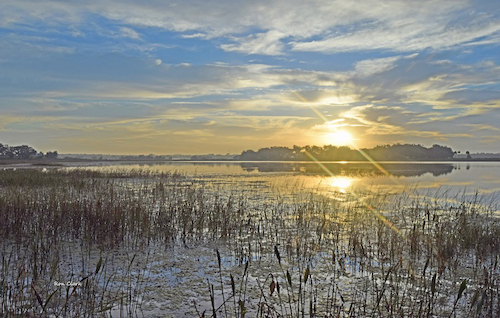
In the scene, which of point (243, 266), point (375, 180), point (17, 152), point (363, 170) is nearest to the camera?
point (243, 266)

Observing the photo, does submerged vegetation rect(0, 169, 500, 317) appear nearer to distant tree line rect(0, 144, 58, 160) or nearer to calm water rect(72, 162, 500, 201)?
calm water rect(72, 162, 500, 201)

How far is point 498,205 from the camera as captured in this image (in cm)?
1814

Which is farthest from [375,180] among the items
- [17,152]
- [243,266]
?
[17,152]

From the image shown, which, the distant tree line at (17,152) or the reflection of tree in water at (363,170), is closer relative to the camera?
the reflection of tree in water at (363,170)

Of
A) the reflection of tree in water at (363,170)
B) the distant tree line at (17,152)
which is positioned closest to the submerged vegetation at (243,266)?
the reflection of tree in water at (363,170)

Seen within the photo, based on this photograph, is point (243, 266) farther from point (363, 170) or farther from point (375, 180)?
point (363, 170)

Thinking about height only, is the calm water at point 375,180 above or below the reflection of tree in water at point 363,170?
below

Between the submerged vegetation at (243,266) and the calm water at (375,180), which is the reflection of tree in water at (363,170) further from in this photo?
the submerged vegetation at (243,266)

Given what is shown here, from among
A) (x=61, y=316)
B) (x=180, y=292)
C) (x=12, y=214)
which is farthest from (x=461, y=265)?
(x=12, y=214)

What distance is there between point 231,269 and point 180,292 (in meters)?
1.65

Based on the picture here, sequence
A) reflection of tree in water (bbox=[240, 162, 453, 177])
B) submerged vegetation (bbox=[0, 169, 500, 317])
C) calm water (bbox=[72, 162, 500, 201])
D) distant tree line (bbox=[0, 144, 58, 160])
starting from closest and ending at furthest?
1. submerged vegetation (bbox=[0, 169, 500, 317])
2. calm water (bbox=[72, 162, 500, 201])
3. reflection of tree in water (bbox=[240, 162, 453, 177])
4. distant tree line (bbox=[0, 144, 58, 160])

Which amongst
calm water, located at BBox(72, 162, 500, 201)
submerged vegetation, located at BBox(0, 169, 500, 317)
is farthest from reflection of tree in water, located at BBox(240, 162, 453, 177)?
submerged vegetation, located at BBox(0, 169, 500, 317)

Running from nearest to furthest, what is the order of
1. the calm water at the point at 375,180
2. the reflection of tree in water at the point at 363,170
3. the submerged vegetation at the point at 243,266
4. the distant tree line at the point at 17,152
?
1. the submerged vegetation at the point at 243,266
2. the calm water at the point at 375,180
3. the reflection of tree in water at the point at 363,170
4. the distant tree line at the point at 17,152

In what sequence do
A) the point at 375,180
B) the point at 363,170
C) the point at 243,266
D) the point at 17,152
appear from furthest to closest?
1. the point at 17,152
2. the point at 363,170
3. the point at 375,180
4. the point at 243,266
